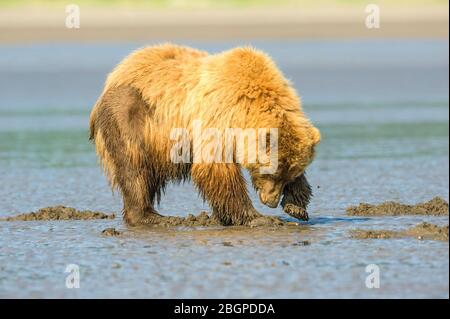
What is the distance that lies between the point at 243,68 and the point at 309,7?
28695 millimetres

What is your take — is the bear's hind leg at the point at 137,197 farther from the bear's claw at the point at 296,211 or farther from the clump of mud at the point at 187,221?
the bear's claw at the point at 296,211

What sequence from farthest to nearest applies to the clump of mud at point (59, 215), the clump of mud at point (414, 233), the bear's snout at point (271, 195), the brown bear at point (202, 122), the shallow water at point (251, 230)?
the clump of mud at point (59, 215), the bear's snout at point (271, 195), the brown bear at point (202, 122), the clump of mud at point (414, 233), the shallow water at point (251, 230)

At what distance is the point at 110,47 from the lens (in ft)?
102

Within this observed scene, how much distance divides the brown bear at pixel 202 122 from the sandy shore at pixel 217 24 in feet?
64.6

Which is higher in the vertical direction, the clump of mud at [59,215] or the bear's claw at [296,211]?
the bear's claw at [296,211]

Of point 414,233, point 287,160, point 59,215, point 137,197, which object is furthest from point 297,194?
point 59,215

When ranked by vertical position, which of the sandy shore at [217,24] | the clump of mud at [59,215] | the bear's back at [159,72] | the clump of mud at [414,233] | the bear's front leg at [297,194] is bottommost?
the clump of mud at [59,215]

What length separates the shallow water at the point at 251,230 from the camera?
7328 mm

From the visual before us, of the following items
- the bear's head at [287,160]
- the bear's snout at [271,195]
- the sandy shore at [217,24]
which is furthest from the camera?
the sandy shore at [217,24]

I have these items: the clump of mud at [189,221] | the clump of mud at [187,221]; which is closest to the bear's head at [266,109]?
the clump of mud at [189,221]

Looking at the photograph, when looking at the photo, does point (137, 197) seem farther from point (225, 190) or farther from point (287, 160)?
point (287, 160)

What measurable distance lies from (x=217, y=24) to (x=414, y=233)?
25.5 meters

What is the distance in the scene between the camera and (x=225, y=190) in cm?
910

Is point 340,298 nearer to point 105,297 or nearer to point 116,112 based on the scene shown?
point 105,297
